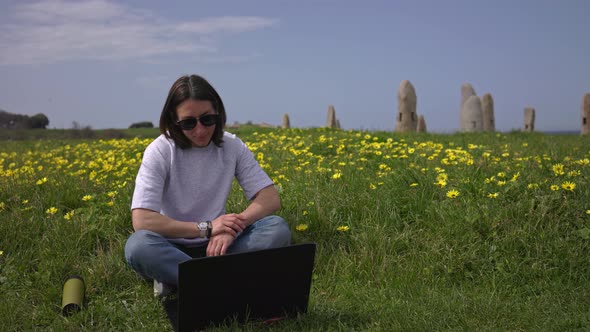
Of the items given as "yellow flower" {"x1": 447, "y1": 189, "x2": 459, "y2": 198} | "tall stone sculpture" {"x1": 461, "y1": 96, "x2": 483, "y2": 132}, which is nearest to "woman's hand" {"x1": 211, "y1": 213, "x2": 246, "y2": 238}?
"yellow flower" {"x1": 447, "y1": 189, "x2": 459, "y2": 198}

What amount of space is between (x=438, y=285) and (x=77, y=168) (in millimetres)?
5068

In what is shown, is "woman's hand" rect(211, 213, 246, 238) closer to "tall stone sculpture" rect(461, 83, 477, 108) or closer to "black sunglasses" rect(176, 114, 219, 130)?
"black sunglasses" rect(176, 114, 219, 130)

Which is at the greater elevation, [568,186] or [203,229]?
[568,186]

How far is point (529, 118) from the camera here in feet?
71.2

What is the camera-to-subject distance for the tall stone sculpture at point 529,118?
21.6 m

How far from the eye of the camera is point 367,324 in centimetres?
335

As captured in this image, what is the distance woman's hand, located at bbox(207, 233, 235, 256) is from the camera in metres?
3.44

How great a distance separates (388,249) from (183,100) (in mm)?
1867

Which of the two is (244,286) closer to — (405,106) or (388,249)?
(388,249)

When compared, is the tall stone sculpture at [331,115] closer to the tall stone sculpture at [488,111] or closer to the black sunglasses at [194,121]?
the tall stone sculpture at [488,111]

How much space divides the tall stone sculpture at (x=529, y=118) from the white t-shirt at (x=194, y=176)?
19854 millimetres

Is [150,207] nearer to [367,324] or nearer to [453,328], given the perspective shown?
[367,324]

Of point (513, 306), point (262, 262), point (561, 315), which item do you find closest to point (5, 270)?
point (262, 262)

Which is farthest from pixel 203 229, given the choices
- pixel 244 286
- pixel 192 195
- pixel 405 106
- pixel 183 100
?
pixel 405 106
